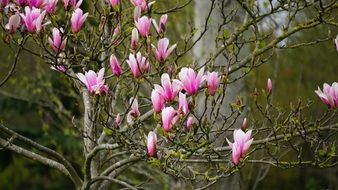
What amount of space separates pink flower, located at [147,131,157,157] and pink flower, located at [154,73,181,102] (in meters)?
0.16

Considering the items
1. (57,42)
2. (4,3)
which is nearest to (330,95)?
(57,42)

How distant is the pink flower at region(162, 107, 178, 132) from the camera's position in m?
2.39

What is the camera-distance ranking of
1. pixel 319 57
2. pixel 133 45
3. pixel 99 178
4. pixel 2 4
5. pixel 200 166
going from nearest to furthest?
pixel 133 45
pixel 2 4
pixel 99 178
pixel 200 166
pixel 319 57

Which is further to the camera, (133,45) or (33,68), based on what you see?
(33,68)

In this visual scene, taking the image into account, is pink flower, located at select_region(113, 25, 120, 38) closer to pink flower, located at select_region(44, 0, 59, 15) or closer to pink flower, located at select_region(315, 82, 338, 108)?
pink flower, located at select_region(44, 0, 59, 15)

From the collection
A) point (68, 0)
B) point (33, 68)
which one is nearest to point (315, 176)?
point (33, 68)

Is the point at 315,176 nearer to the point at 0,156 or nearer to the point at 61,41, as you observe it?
the point at 0,156

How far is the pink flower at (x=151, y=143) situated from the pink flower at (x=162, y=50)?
43 centimetres

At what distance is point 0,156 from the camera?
33.7 feet

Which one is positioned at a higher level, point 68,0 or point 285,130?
point 68,0

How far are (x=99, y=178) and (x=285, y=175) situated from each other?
42.5 feet

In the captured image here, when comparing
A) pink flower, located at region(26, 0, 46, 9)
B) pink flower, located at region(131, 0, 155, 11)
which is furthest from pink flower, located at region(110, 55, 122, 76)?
pink flower, located at region(26, 0, 46, 9)

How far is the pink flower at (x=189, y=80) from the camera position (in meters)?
2.44

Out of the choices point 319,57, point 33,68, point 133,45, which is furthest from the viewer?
point 319,57
